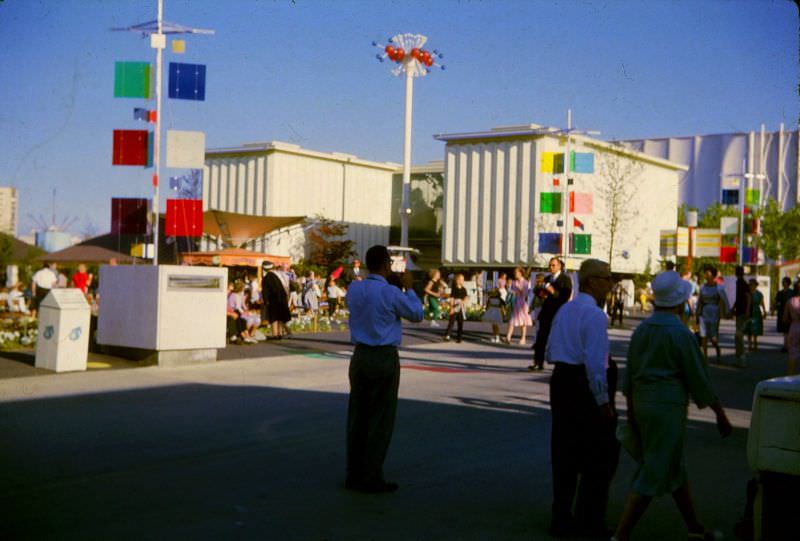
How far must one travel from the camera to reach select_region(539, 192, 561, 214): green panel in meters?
43.3

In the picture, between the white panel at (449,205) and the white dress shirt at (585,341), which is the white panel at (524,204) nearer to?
the white panel at (449,205)

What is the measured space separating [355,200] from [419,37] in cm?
1196

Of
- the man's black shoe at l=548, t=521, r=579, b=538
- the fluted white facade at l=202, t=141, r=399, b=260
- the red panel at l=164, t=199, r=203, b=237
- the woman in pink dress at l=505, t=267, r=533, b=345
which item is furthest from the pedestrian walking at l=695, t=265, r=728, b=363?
the fluted white facade at l=202, t=141, r=399, b=260

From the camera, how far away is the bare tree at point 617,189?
143ft

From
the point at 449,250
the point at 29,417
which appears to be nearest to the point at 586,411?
the point at 29,417

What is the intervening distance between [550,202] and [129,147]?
27.3 m

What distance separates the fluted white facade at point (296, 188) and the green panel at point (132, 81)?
102 feet

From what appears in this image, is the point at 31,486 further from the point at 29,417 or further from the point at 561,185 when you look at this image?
the point at 561,185

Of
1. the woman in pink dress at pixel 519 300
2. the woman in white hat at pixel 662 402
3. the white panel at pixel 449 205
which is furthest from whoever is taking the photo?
A: the white panel at pixel 449 205

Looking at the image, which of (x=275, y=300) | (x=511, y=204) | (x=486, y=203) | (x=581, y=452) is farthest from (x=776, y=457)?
(x=486, y=203)

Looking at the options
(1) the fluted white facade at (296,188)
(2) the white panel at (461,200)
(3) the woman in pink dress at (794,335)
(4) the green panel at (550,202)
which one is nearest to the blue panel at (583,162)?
(4) the green panel at (550,202)

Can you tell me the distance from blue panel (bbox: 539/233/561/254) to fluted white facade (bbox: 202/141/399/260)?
45.0 feet

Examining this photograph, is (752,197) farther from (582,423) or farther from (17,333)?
(582,423)

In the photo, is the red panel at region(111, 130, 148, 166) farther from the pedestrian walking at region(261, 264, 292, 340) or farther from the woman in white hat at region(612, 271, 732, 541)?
the woman in white hat at region(612, 271, 732, 541)
